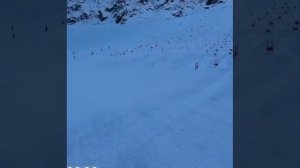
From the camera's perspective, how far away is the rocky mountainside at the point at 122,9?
61.8ft

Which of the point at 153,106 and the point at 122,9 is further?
the point at 122,9

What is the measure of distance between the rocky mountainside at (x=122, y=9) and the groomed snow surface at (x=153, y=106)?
662cm

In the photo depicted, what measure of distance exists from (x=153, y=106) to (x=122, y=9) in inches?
569

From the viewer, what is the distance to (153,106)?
595 cm

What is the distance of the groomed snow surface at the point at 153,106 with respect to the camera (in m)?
4.31

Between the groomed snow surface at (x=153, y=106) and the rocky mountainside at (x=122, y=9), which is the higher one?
the rocky mountainside at (x=122, y=9)

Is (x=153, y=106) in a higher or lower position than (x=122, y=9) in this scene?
lower

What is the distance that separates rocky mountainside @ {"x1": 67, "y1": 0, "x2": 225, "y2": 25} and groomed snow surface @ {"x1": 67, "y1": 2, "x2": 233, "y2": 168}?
21.7 ft

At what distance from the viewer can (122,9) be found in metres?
19.8

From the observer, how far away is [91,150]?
452 cm

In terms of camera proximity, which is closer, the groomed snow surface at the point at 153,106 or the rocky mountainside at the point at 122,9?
the groomed snow surface at the point at 153,106
